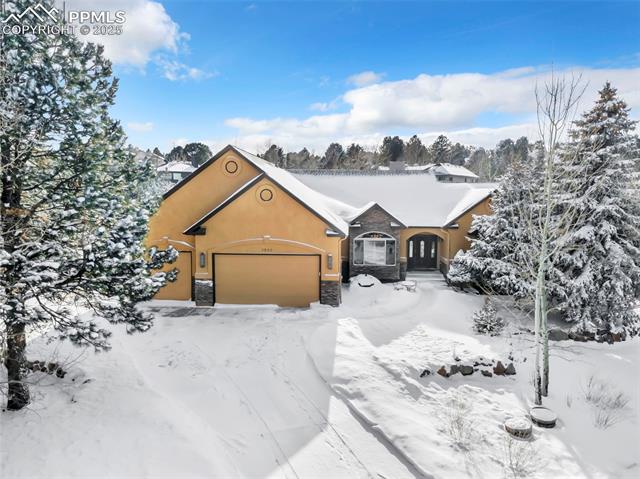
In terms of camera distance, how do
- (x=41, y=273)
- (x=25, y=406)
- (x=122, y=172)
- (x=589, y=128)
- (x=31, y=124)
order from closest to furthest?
(x=41, y=273), (x=31, y=124), (x=25, y=406), (x=122, y=172), (x=589, y=128)

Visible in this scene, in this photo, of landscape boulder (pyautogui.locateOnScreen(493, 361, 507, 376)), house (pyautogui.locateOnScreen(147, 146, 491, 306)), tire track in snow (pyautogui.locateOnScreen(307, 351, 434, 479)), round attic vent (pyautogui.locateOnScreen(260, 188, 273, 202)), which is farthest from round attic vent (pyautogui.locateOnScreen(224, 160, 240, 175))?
landscape boulder (pyautogui.locateOnScreen(493, 361, 507, 376))

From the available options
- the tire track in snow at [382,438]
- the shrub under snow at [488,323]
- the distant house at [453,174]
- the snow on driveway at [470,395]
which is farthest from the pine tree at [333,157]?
the tire track in snow at [382,438]

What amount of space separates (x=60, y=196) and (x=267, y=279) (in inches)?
351

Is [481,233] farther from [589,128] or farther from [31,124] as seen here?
[31,124]

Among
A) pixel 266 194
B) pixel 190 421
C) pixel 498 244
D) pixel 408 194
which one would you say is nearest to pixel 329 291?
pixel 266 194

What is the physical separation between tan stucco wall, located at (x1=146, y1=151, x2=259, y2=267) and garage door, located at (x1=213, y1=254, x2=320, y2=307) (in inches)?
103

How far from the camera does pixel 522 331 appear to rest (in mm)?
14695

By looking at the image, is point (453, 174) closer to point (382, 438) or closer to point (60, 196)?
point (382, 438)

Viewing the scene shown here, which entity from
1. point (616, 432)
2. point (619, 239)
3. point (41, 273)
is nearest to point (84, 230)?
point (41, 273)

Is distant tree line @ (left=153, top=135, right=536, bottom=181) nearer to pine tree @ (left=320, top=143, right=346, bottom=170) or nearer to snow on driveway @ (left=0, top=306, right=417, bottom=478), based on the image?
pine tree @ (left=320, top=143, right=346, bottom=170)

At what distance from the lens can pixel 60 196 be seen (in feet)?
24.2

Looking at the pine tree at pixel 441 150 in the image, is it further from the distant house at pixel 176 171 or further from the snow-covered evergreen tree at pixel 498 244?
the snow-covered evergreen tree at pixel 498 244

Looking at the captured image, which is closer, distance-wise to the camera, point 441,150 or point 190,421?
point 190,421

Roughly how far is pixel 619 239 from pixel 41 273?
727 inches
